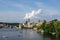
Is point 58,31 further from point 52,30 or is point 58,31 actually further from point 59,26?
point 52,30

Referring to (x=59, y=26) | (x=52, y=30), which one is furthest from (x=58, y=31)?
(x=52, y=30)

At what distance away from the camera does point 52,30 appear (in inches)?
3612

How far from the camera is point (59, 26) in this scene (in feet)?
250

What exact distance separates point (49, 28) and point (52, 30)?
4.90 meters

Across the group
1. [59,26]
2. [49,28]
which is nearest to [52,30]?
[49,28]

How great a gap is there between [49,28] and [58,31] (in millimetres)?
21418

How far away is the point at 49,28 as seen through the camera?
96.5m

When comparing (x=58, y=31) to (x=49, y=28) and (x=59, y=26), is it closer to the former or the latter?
(x=59, y=26)

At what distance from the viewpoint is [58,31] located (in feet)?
246

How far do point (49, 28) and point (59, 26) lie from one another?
20.5 m

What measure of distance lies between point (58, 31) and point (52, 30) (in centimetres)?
1664

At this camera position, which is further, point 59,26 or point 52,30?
point 52,30

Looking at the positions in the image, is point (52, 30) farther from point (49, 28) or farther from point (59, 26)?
point (59, 26)

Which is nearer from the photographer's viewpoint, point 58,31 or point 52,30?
point 58,31
